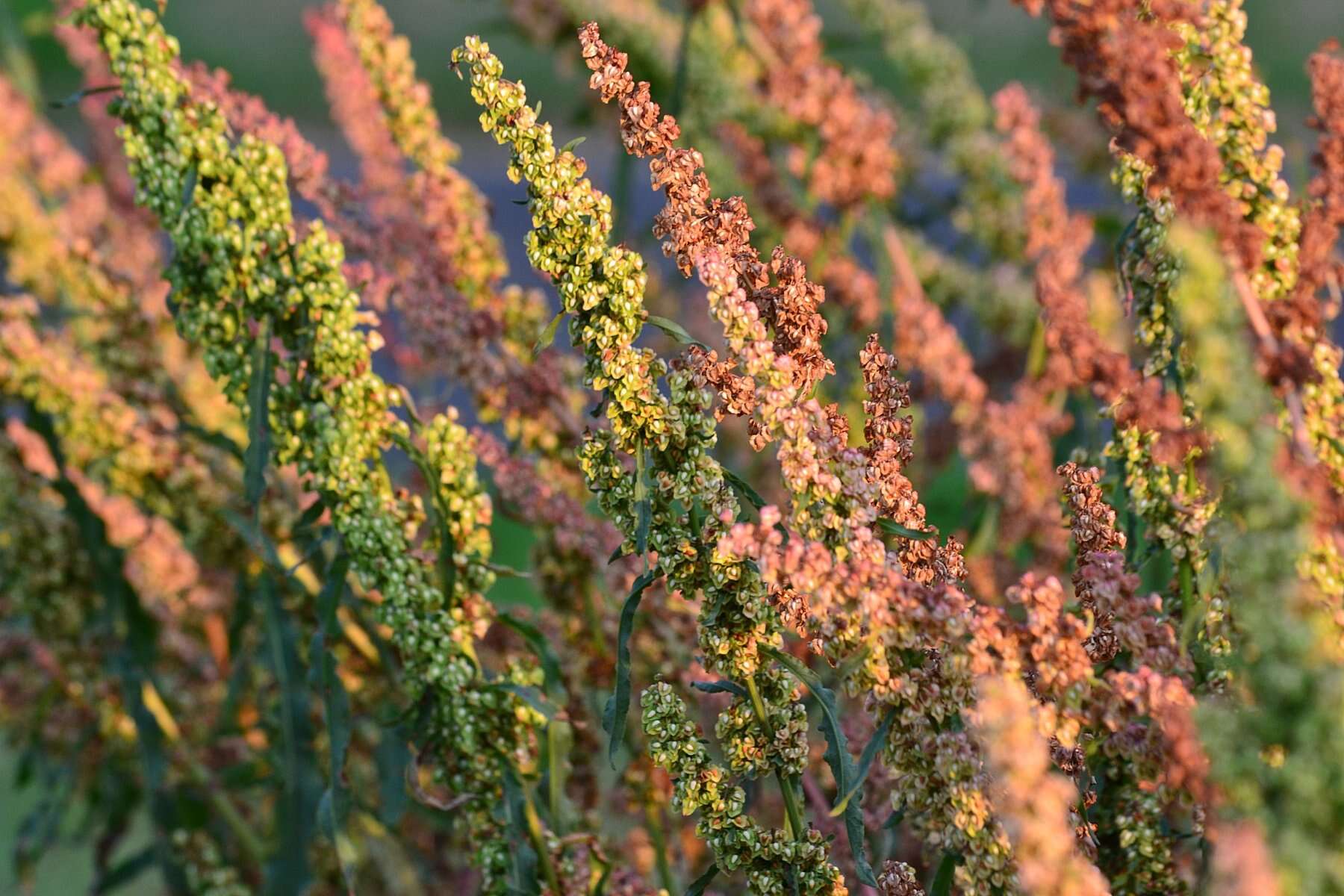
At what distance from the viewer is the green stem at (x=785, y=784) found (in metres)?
0.48

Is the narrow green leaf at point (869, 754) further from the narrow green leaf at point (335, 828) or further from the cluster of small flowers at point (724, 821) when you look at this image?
the narrow green leaf at point (335, 828)

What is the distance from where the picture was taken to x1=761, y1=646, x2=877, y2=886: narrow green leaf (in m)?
0.47

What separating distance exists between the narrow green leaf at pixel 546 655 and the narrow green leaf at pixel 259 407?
0.15 m

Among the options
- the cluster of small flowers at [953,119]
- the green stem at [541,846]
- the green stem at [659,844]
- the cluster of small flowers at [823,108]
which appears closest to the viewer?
the green stem at [541,846]

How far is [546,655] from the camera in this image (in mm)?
697

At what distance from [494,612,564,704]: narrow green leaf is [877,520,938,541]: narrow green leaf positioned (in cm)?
27

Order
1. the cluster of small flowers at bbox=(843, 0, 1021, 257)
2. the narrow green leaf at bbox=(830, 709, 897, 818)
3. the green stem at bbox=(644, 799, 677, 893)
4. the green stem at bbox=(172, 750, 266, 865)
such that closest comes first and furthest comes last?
the narrow green leaf at bbox=(830, 709, 897, 818), the green stem at bbox=(644, 799, 677, 893), the green stem at bbox=(172, 750, 266, 865), the cluster of small flowers at bbox=(843, 0, 1021, 257)

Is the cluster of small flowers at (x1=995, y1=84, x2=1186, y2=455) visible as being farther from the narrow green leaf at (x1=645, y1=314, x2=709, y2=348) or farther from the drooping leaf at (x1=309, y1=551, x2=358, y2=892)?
the drooping leaf at (x1=309, y1=551, x2=358, y2=892)

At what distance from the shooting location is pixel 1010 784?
1.04 ft

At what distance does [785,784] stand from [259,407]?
300 mm

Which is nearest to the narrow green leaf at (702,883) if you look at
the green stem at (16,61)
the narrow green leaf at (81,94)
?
the narrow green leaf at (81,94)

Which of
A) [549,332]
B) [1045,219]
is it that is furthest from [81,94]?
[1045,219]

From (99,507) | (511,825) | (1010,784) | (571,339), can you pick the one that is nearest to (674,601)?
(511,825)

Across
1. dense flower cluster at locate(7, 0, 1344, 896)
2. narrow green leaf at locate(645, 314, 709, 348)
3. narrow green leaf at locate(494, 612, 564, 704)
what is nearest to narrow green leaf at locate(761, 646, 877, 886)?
dense flower cluster at locate(7, 0, 1344, 896)
